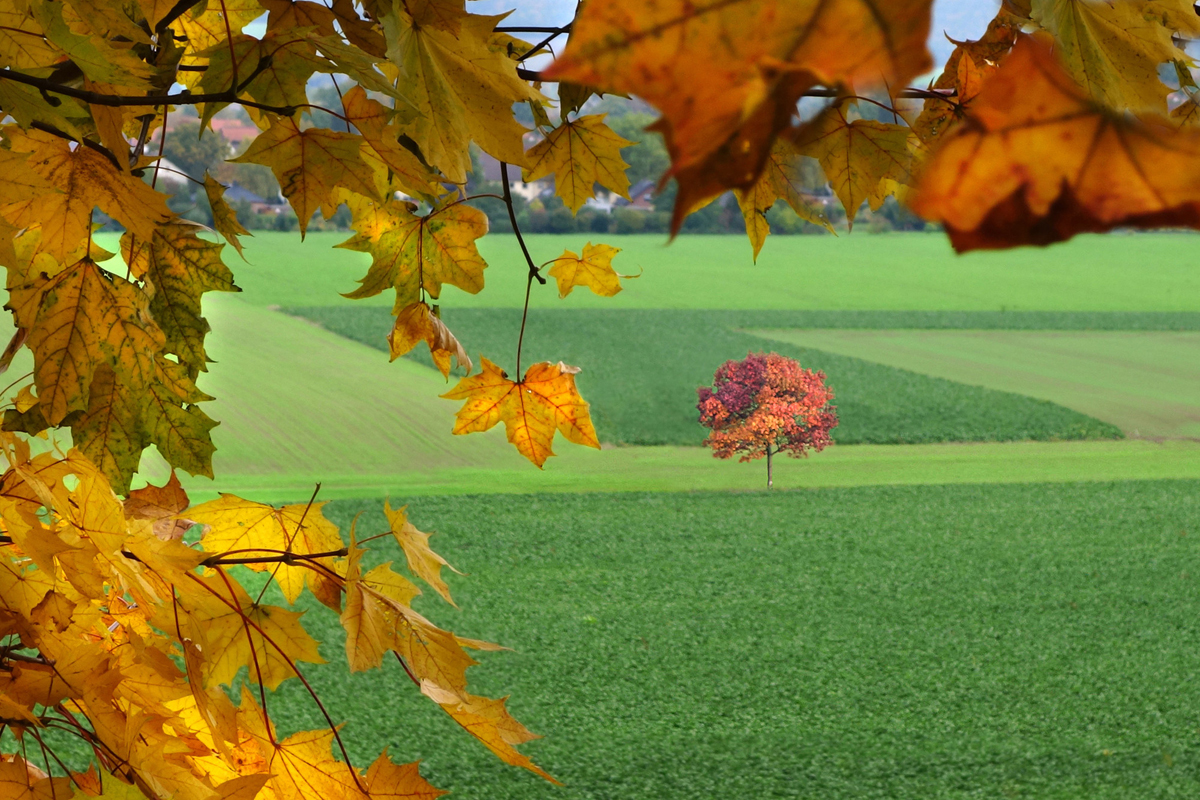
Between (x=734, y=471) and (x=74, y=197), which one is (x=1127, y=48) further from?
(x=734, y=471)

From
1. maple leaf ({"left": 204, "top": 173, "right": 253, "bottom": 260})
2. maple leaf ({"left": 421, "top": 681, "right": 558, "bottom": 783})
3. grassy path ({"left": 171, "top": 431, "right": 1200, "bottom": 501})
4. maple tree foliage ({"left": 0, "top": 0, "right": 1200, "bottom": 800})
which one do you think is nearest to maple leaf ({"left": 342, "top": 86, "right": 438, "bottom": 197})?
maple tree foliage ({"left": 0, "top": 0, "right": 1200, "bottom": 800})

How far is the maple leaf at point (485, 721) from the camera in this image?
452 mm

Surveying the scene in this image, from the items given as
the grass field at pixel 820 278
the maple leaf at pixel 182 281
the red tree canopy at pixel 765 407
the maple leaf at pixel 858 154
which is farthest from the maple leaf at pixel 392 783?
the grass field at pixel 820 278

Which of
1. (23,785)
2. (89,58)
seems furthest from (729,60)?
(23,785)

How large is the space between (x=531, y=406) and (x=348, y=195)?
19cm

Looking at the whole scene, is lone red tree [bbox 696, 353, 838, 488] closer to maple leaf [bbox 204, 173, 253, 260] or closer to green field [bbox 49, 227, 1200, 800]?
green field [bbox 49, 227, 1200, 800]

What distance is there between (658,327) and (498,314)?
1.82 metres

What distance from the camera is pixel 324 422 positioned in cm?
883

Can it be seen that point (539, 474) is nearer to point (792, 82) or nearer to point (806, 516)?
point (806, 516)

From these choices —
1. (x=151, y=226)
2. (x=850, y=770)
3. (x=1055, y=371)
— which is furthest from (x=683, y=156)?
(x=1055, y=371)

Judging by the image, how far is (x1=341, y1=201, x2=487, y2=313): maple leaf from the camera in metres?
0.67

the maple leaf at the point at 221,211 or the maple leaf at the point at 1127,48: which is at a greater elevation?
the maple leaf at the point at 1127,48

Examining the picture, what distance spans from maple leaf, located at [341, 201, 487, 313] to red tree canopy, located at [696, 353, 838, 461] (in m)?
5.69

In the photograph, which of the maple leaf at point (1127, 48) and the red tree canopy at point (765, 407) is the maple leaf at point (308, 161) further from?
the red tree canopy at point (765, 407)
